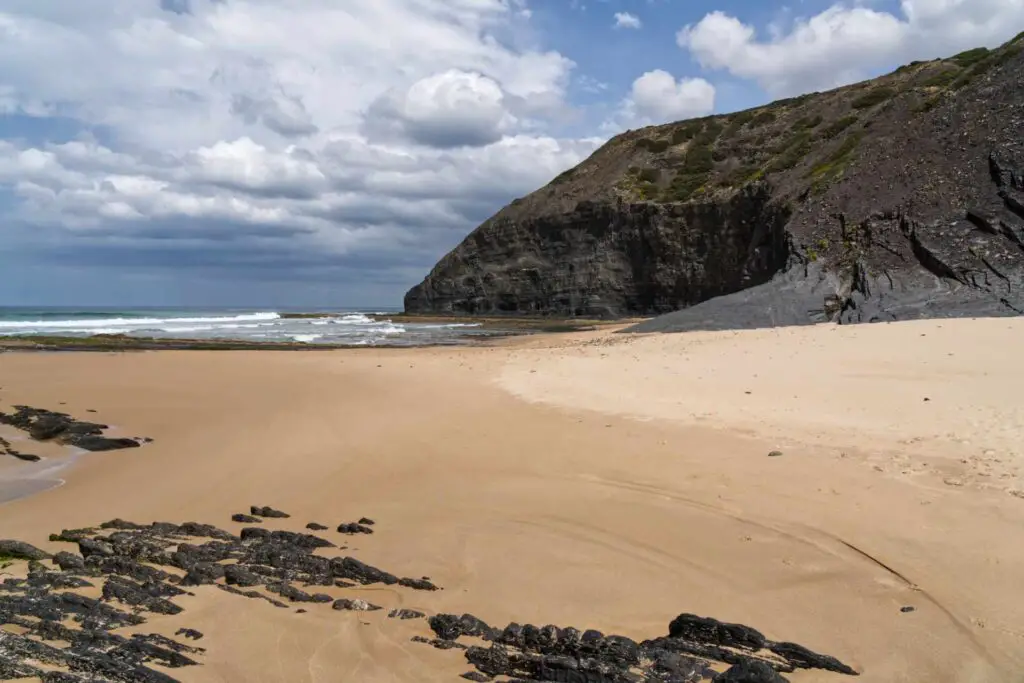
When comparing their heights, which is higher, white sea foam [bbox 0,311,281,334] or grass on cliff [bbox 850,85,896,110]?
grass on cliff [bbox 850,85,896,110]

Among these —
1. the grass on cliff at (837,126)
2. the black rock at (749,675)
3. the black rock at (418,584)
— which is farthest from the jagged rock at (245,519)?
the grass on cliff at (837,126)

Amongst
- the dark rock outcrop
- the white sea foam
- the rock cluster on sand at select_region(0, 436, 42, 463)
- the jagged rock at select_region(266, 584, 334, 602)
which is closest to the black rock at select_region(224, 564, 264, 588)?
the jagged rock at select_region(266, 584, 334, 602)

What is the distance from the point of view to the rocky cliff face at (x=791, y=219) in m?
24.4

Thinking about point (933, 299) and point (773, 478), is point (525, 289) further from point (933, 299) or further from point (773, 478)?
point (773, 478)

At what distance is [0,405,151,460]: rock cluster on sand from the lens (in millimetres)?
10164

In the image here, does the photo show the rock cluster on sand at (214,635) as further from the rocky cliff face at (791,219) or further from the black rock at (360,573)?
the rocky cliff face at (791,219)

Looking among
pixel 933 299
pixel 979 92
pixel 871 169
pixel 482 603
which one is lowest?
pixel 482 603

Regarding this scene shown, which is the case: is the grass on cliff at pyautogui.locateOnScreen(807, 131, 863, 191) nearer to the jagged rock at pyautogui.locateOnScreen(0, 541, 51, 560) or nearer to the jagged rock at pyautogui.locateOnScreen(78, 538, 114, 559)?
the jagged rock at pyautogui.locateOnScreen(78, 538, 114, 559)

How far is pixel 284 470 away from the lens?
8.36 meters

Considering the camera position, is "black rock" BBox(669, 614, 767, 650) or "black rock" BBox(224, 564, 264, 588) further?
"black rock" BBox(224, 564, 264, 588)

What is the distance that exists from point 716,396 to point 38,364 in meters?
20.9

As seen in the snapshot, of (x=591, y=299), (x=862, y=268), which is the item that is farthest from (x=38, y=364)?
(x=591, y=299)

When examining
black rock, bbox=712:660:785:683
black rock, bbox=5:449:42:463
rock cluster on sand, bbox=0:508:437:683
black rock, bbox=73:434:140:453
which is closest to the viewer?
black rock, bbox=712:660:785:683

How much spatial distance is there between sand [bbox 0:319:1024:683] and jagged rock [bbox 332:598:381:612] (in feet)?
0.51
